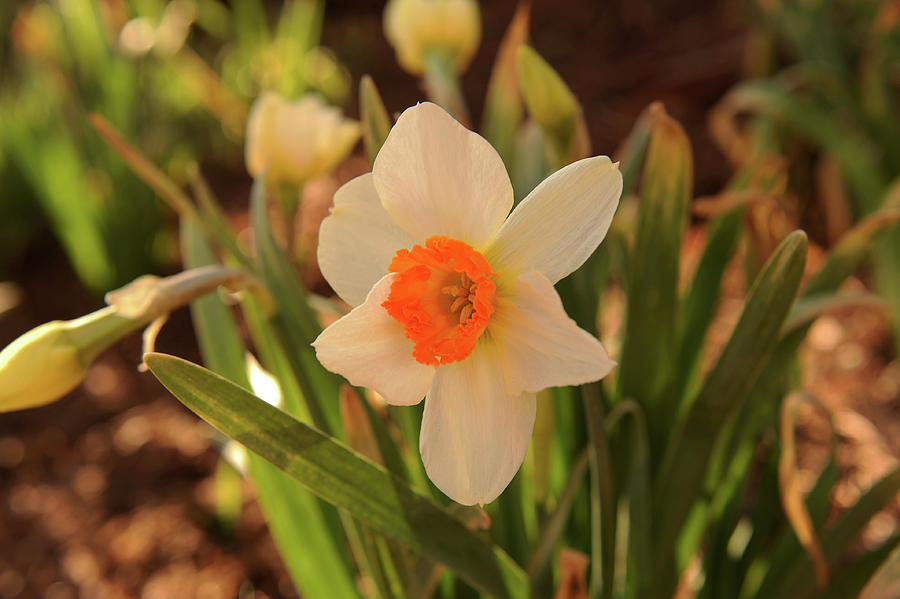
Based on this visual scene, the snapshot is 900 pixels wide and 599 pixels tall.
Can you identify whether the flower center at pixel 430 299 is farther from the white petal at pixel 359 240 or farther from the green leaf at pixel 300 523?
the green leaf at pixel 300 523

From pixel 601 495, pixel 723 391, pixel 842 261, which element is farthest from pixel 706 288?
pixel 601 495

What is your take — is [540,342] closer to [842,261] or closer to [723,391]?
[723,391]

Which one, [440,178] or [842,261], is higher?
[440,178]

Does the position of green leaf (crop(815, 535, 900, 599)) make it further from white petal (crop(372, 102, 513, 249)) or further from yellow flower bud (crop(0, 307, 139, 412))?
yellow flower bud (crop(0, 307, 139, 412))

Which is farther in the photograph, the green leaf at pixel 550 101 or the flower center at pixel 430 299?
the green leaf at pixel 550 101

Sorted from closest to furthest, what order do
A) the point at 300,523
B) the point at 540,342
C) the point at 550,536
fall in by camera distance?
the point at 540,342 → the point at 550,536 → the point at 300,523

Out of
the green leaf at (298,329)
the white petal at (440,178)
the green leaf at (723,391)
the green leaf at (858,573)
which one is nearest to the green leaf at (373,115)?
the green leaf at (298,329)

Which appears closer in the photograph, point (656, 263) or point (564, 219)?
point (564, 219)

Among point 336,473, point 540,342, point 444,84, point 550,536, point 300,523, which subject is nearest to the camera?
point 540,342
